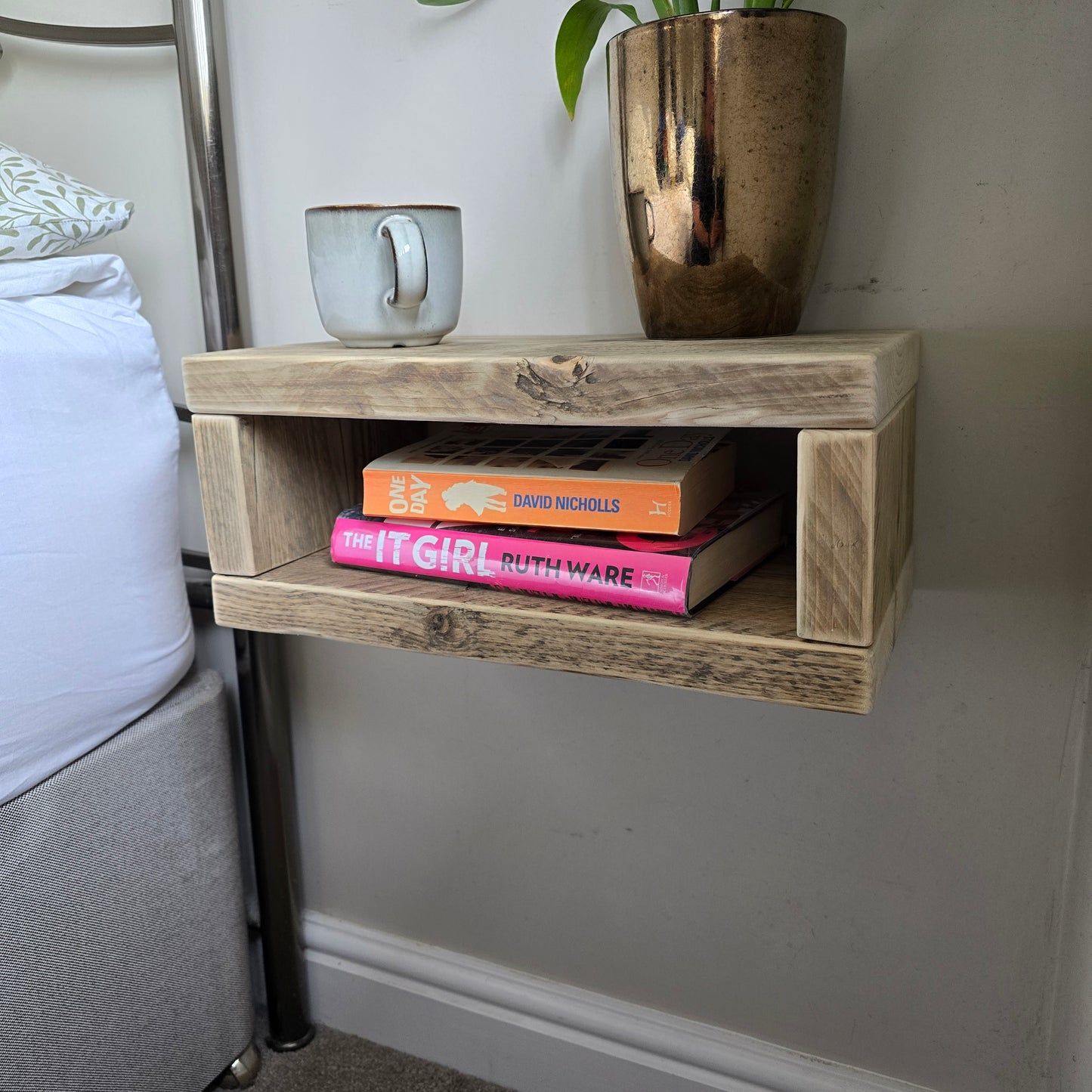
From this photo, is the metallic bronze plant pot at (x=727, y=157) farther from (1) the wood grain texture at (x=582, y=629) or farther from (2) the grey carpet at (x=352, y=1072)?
(2) the grey carpet at (x=352, y=1072)

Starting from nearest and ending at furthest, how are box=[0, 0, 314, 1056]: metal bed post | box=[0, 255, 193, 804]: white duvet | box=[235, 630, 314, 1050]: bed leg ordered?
box=[0, 255, 193, 804]: white duvet < box=[0, 0, 314, 1056]: metal bed post < box=[235, 630, 314, 1050]: bed leg

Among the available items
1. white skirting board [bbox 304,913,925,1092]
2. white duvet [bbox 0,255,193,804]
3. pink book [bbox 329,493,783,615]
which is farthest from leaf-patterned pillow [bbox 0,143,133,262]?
white skirting board [bbox 304,913,925,1092]

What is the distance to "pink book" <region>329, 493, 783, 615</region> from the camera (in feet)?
1.77

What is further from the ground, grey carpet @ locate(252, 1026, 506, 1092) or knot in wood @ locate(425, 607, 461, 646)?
knot in wood @ locate(425, 607, 461, 646)

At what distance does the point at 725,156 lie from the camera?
0.55 m

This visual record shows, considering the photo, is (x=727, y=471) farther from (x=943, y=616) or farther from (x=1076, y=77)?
(x=1076, y=77)

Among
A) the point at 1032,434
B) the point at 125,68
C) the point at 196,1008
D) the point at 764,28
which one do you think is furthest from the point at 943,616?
the point at 125,68

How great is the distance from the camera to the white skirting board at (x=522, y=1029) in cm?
87

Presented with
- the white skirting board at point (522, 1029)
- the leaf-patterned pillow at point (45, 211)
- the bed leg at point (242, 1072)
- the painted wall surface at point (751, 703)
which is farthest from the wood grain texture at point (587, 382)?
the bed leg at point (242, 1072)

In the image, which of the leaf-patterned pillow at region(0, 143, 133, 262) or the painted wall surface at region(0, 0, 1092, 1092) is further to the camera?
the leaf-patterned pillow at region(0, 143, 133, 262)

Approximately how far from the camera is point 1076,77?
60 centimetres

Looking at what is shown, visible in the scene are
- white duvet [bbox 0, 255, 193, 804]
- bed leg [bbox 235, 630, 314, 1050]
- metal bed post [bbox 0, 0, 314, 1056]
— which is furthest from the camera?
bed leg [bbox 235, 630, 314, 1050]

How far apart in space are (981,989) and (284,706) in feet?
2.31

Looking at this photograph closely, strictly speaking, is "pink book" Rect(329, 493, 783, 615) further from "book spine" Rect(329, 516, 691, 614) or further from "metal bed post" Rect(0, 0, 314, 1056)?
"metal bed post" Rect(0, 0, 314, 1056)
